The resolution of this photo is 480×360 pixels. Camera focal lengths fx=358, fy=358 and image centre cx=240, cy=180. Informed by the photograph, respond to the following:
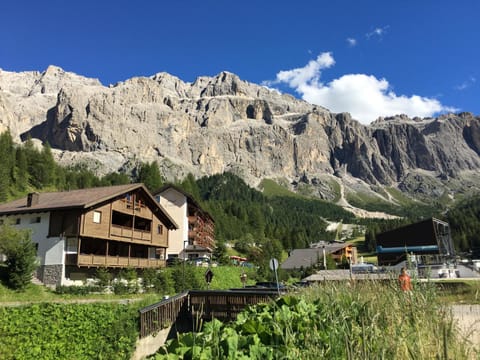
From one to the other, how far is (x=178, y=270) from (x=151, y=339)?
1974 centimetres

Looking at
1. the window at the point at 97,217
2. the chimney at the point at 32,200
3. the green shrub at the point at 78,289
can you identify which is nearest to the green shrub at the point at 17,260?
the green shrub at the point at 78,289

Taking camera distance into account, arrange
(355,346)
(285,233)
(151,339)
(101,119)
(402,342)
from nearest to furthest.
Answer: (402,342) < (355,346) < (151,339) < (285,233) < (101,119)

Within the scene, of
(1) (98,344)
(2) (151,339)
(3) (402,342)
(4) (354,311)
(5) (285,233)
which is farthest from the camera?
(5) (285,233)

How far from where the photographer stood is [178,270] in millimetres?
33938

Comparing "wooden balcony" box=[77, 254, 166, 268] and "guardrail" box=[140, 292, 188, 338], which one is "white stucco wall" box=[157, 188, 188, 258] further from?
"guardrail" box=[140, 292, 188, 338]

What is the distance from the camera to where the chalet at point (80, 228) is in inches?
1190

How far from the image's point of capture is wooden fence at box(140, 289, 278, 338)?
1492 centimetres

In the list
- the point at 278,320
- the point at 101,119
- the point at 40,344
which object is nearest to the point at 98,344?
the point at 40,344

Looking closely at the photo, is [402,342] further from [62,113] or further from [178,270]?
[62,113]

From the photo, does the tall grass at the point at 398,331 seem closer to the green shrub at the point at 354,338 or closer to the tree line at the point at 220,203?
the green shrub at the point at 354,338

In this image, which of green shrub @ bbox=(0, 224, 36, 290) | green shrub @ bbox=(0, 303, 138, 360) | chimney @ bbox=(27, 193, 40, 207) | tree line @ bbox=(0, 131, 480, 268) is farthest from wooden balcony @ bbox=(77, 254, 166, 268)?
tree line @ bbox=(0, 131, 480, 268)

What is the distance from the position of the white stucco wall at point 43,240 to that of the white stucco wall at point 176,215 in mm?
27705

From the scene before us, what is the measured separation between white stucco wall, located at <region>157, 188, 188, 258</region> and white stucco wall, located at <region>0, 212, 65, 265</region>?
2771cm

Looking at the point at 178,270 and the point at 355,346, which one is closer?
the point at 355,346
